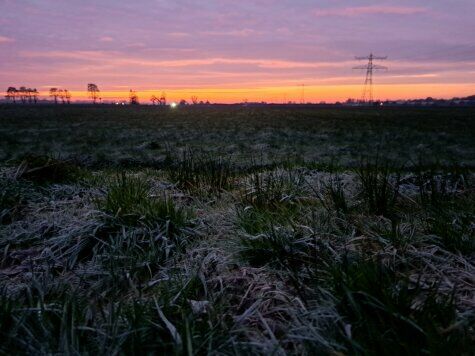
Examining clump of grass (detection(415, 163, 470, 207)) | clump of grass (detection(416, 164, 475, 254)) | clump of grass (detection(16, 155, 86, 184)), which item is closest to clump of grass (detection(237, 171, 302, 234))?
clump of grass (detection(416, 164, 475, 254))

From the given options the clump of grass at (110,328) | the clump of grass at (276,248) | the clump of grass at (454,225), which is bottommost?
the clump of grass at (110,328)

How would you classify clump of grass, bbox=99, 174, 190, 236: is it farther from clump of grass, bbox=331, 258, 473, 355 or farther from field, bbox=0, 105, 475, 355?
clump of grass, bbox=331, 258, 473, 355

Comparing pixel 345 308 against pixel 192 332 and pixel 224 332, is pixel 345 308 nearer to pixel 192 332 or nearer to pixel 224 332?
pixel 224 332

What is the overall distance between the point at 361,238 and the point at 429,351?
141cm

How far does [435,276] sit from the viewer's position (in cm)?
249

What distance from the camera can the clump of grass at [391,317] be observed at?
5.50 feet

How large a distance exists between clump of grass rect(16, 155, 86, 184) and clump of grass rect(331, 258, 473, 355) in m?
4.65

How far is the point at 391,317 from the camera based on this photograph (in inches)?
73.5

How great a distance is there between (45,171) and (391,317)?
524cm

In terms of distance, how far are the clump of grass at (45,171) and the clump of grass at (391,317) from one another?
4.65 m

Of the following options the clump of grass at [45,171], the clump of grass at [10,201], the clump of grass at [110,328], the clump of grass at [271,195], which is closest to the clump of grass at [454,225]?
the clump of grass at [271,195]

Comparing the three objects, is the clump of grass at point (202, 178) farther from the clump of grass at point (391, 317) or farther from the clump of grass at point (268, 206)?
the clump of grass at point (391, 317)

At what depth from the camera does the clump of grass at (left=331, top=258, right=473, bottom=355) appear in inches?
66.1

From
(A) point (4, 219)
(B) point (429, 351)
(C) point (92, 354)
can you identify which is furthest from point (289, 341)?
(A) point (4, 219)
